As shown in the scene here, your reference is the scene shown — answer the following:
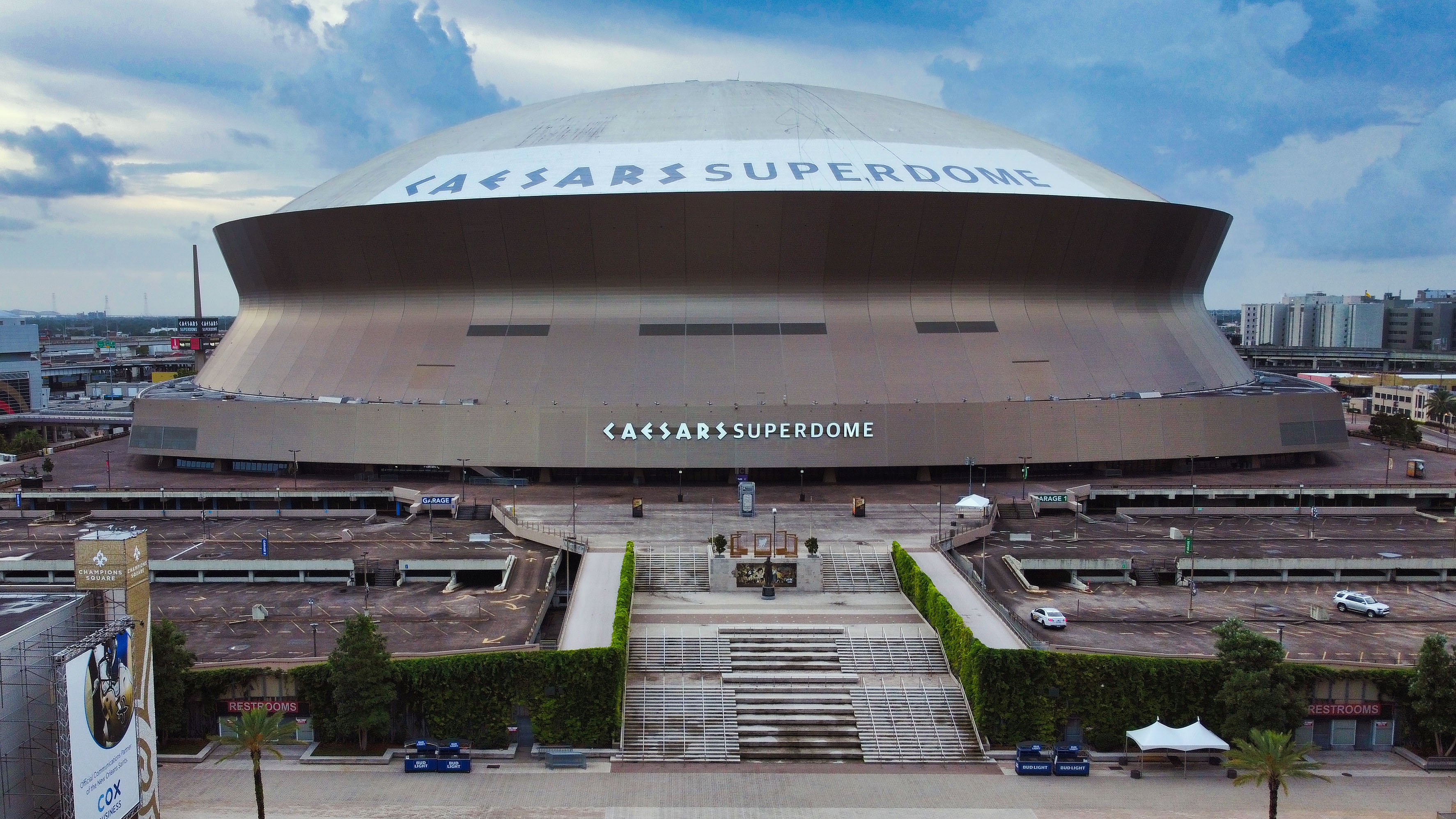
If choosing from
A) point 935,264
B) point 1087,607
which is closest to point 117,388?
point 935,264

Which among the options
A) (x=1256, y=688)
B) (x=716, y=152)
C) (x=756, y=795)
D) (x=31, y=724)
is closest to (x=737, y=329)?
(x=716, y=152)

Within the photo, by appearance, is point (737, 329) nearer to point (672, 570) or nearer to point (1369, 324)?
point (672, 570)

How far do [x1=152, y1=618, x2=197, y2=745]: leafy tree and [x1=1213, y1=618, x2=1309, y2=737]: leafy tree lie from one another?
2563cm

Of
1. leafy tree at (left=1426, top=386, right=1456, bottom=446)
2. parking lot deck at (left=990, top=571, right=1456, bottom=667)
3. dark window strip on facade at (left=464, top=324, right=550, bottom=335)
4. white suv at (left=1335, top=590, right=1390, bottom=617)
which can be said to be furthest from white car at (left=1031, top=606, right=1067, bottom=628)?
leafy tree at (left=1426, top=386, right=1456, bottom=446)

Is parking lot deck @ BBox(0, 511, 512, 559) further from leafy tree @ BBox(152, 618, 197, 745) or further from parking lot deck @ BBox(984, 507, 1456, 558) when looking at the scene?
parking lot deck @ BBox(984, 507, 1456, 558)

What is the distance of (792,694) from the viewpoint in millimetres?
26812

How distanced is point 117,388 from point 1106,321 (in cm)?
9963

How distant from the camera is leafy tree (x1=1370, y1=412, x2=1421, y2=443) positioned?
65.0 m

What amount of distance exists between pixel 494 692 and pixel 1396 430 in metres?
64.4

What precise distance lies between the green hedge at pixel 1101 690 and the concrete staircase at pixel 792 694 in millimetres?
3791

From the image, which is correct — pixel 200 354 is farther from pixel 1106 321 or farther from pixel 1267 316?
pixel 1267 316

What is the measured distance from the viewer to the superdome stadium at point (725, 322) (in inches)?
1882

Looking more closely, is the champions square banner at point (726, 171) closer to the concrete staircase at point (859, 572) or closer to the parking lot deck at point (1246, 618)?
the concrete staircase at point (859, 572)

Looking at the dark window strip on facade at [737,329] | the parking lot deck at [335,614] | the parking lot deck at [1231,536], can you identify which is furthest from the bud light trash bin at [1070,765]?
the dark window strip on facade at [737,329]
